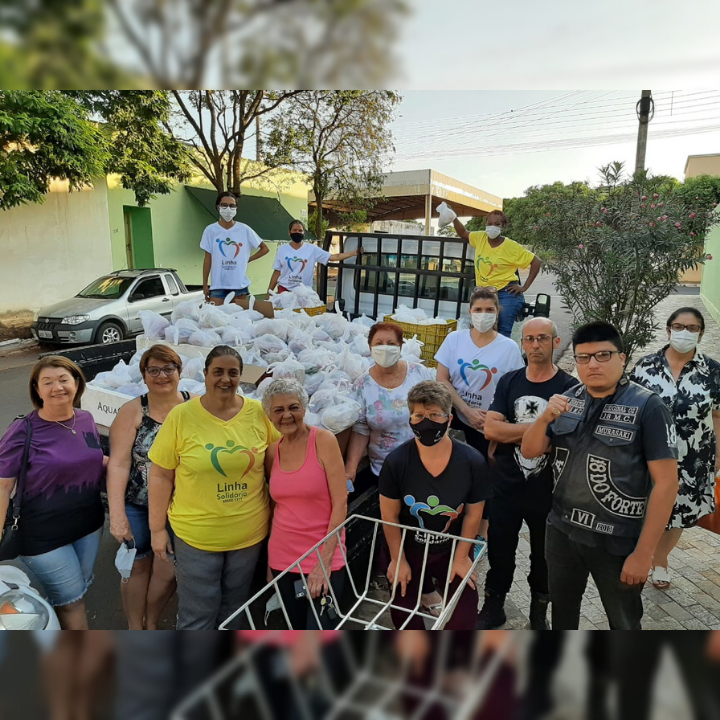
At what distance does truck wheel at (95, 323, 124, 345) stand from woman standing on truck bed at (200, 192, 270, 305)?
75.8 inches

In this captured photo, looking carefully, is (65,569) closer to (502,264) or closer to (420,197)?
(502,264)

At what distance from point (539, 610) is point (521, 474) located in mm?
789

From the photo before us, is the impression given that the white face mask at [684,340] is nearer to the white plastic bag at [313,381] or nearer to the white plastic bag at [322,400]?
the white plastic bag at [322,400]

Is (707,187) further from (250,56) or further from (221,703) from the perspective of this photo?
(221,703)

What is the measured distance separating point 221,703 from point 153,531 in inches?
52.6

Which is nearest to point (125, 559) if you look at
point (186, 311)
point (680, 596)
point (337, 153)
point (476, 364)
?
point (186, 311)

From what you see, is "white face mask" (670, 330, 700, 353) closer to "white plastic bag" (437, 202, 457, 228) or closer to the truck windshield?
"white plastic bag" (437, 202, 457, 228)

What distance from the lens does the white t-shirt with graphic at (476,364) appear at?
293 cm

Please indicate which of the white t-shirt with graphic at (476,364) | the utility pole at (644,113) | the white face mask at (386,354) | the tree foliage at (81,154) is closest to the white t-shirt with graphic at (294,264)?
the tree foliage at (81,154)

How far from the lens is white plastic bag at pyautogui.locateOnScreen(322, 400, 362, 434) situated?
8.60ft

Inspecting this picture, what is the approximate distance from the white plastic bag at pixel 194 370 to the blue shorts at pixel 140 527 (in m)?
0.89

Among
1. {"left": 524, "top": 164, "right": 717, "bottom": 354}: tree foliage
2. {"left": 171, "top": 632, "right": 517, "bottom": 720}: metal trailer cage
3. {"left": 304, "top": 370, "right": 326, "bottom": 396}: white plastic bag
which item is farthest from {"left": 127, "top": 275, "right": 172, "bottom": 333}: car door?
{"left": 171, "top": 632, "right": 517, "bottom": 720}: metal trailer cage

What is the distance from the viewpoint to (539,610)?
2.70m

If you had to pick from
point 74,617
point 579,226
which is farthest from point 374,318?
point 74,617
